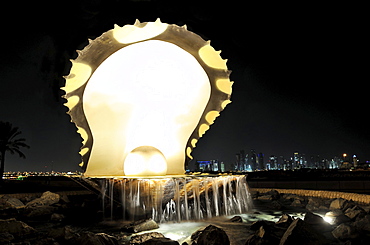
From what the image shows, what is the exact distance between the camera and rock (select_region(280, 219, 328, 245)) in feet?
12.6

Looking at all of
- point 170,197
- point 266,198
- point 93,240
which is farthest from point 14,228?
point 266,198

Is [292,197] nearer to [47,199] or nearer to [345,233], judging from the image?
[345,233]

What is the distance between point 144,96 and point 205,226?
4721 mm

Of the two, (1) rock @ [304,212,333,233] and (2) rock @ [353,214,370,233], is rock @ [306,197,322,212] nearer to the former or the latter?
(1) rock @ [304,212,333,233]

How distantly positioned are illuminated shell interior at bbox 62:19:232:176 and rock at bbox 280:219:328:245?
13.6 ft

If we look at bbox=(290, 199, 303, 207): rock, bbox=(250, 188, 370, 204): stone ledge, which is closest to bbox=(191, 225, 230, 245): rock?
bbox=(290, 199, 303, 207): rock

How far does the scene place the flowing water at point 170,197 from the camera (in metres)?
5.86

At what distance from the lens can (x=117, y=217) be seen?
6.73 meters

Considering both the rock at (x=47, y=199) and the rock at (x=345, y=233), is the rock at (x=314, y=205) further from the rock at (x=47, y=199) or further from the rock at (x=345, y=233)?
the rock at (x=47, y=199)

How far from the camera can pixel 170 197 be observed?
20.0ft

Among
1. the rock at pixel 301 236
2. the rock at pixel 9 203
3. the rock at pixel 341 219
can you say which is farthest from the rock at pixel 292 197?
the rock at pixel 9 203

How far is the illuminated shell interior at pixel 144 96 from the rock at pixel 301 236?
13.6 feet

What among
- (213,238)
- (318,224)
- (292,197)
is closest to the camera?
(213,238)

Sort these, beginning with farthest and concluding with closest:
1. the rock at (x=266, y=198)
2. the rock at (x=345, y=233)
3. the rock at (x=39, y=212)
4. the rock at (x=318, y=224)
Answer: the rock at (x=266, y=198)
the rock at (x=39, y=212)
the rock at (x=318, y=224)
the rock at (x=345, y=233)
